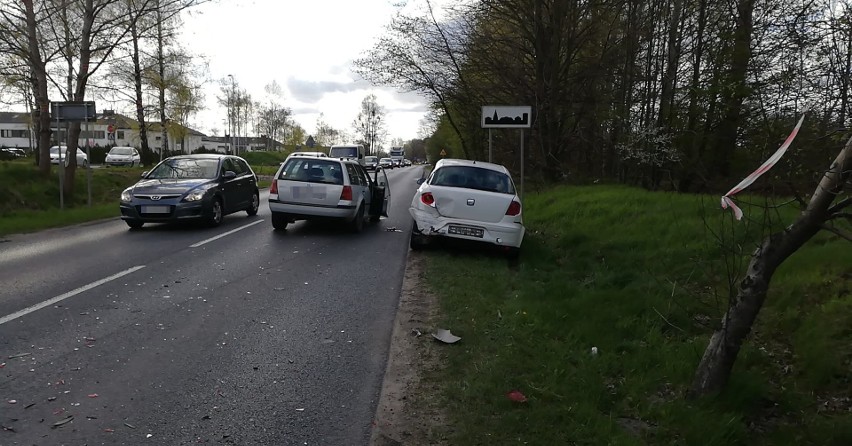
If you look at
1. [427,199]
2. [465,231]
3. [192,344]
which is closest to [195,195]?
[427,199]

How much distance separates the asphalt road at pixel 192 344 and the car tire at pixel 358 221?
8.81 ft

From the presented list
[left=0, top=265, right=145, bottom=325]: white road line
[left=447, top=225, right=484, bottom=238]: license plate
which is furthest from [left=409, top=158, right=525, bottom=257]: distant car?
[left=0, top=265, right=145, bottom=325]: white road line

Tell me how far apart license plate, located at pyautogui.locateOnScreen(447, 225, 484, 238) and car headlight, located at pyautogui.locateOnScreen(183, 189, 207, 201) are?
5.92 m

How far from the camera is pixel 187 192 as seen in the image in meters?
12.5

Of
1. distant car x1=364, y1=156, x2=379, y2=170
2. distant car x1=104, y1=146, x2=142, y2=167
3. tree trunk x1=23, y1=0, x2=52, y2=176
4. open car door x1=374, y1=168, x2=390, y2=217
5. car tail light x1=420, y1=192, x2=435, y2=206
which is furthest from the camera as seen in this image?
distant car x1=104, y1=146, x2=142, y2=167

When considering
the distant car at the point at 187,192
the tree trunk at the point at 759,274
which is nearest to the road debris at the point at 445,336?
the tree trunk at the point at 759,274

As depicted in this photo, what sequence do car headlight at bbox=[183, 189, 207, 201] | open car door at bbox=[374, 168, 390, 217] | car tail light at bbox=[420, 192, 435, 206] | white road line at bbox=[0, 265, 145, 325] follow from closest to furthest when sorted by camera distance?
white road line at bbox=[0, 265, 145, 325] → car tail light at bbox=[420, 192, 435, 206] → car headlight at bbox=[183, 189, 207, 201] → open car door at bbox=[374, 168, 390, 217]

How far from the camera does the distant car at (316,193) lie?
12344mm

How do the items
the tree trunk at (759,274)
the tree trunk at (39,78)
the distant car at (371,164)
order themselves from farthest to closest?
the distant car at (371,164) → the tree trunk at (39,78) → the tree trunk at (759,274)

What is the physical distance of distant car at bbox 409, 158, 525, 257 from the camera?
376 inches

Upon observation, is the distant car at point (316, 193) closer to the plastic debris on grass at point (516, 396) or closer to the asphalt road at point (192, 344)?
the asphalt road at point (192, 344)

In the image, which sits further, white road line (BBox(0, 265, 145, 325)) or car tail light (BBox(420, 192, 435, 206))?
car tail light (BBox(420, 192, 435, 206))

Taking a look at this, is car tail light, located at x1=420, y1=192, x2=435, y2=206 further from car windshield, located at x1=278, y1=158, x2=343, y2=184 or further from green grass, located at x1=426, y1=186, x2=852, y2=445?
car windshield, located at x1=278, y1=158, x2=343, y2=184

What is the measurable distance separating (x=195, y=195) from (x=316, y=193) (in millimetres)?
2593
